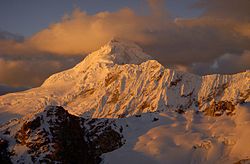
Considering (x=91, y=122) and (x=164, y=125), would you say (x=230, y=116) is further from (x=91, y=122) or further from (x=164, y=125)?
(x=91, y=122)

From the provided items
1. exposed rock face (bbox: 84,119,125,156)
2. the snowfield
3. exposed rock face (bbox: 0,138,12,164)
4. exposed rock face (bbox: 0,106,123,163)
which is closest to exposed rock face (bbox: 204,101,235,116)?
the snowfield

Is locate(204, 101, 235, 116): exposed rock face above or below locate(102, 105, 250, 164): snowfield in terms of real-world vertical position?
above

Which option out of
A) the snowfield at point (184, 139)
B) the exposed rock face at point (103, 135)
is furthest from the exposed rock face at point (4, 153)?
the snowfield at point (184, 139)

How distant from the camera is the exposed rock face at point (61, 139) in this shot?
162 m

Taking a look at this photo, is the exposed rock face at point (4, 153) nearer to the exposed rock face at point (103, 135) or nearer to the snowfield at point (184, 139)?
the exposed rock face at point (103, 135)

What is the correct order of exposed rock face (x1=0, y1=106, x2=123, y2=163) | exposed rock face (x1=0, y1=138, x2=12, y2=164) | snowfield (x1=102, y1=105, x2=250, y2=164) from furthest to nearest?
1. snowfield (x1=102, y1=105, x2=250, y2=164)
2. exposed rock face (x1=0, y1=106, x2=123, y2=163)
3. exposed rock face (x1=0, y1=138, x2=12, y2=164)

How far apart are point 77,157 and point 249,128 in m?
53.6

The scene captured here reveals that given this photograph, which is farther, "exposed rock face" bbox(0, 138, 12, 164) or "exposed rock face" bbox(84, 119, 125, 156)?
"exposed rock face" bbox(84, 119, 125, 156)

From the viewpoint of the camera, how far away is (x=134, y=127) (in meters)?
190

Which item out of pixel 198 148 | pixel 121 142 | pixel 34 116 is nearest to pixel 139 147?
pixel 121 142

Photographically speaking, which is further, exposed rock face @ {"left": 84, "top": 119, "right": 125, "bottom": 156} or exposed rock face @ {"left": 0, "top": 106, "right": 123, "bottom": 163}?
exposed rock face @ {"left": 84, "top": 119, "right": 125, "bottom": 156}

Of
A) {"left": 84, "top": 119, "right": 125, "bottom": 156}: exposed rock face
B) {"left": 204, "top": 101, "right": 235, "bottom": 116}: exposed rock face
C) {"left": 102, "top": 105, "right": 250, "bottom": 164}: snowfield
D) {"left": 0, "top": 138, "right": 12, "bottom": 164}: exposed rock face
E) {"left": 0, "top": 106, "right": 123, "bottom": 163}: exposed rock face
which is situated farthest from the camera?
{"left": 204, "top": 101, "right": 235, "bottom": 116}: exposed rock face

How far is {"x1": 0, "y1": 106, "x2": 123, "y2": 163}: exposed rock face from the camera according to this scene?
532 ft

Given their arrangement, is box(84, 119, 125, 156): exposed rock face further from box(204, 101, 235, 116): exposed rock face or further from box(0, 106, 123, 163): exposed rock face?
box(204, 101, 235, 116): exposed rock face
